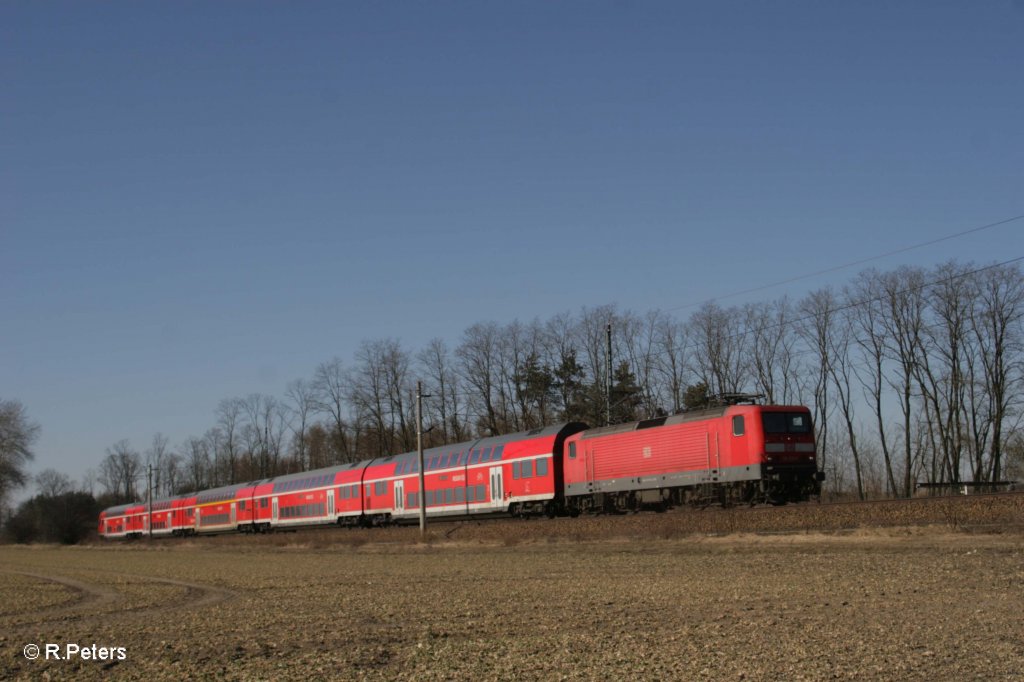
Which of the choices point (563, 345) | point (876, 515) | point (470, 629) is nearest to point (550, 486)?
point (876, 515)

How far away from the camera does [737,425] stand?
35.5m

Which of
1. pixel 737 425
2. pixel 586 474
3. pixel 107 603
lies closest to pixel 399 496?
pixel 586 474

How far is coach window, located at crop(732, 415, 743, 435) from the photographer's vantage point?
35.3m

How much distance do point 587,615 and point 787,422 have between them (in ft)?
70.6

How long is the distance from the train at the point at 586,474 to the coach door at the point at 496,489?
0.05 metres

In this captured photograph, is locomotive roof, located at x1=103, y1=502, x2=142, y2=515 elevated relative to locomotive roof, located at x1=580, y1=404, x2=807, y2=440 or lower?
lower

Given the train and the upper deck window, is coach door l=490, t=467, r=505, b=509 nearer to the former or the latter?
the train

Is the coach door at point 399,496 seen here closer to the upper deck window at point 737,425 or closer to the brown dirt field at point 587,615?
the brown dirt field at point 587,615

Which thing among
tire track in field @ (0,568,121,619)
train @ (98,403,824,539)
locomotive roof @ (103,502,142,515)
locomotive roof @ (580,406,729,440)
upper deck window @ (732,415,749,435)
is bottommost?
tire track in field @ (0,568,121,619)

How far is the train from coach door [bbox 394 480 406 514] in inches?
2.3

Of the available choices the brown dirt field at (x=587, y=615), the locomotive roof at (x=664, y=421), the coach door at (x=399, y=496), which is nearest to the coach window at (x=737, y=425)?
the locomotive roof at (x=664, y=421)

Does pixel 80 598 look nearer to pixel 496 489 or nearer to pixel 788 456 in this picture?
pixel 788 456

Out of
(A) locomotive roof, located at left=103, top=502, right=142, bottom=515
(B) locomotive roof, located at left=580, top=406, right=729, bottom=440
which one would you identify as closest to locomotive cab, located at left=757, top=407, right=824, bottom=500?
(B) locomotive roof, located at left=580, top=406, right=729, bottom=440

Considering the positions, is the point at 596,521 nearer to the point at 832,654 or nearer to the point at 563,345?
the point at 832,654
